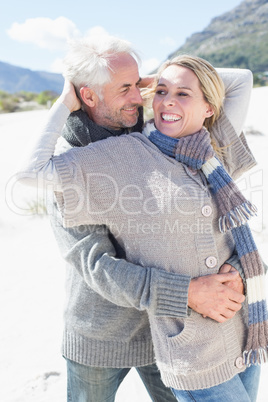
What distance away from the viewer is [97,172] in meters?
1.78

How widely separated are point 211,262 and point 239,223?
0.65 feet

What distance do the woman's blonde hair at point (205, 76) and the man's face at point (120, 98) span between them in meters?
0.17

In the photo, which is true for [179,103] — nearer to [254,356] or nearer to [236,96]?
[236,96]

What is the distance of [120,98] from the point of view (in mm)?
2051

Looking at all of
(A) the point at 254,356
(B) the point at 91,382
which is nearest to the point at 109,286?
(B) the point at 91,382

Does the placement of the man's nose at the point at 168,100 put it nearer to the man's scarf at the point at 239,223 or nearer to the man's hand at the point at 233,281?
the man's scarf at the point at 239,223

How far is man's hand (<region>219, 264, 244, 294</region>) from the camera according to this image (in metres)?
1.84

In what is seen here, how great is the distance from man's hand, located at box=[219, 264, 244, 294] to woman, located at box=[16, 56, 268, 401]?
0.10 feet

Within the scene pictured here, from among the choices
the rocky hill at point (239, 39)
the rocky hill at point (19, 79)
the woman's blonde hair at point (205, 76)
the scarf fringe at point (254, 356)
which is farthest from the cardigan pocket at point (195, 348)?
the rocky hill at point (19, 79)

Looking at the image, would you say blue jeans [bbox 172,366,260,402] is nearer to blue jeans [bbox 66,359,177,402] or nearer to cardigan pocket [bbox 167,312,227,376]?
cardigan pocket [bbox 167,312,227,376]

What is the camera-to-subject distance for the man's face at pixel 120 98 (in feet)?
6.64

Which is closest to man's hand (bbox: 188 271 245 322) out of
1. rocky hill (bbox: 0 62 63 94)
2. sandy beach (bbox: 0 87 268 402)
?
sandy beach (bbox: 0 87 268 402)

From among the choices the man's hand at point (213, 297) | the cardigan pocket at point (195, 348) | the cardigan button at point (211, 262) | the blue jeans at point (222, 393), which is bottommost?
the blue jeans at point (222, 393)

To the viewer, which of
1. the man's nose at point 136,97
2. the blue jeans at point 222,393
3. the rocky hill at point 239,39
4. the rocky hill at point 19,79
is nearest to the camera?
the blue jeans at point 222,393
